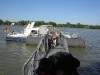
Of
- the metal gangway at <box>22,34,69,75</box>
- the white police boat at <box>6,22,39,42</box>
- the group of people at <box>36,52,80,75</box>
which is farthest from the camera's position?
the white police boat at <box>6,22,39,42</box>

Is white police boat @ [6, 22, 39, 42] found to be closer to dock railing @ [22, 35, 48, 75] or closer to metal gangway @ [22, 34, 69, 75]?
metal gangway @ [22, 34, 69, 75]

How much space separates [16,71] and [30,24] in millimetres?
17857

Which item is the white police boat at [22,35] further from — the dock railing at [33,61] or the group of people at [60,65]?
the group of people at [60,65]

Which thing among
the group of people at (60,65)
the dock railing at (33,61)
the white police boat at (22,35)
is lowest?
the white police boat at (22,35)

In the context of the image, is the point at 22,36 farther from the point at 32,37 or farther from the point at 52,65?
the point at 52,65

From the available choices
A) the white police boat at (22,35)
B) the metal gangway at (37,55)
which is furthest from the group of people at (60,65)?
the white police boat at (22,35)

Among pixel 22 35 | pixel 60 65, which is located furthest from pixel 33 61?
pixel 22 35

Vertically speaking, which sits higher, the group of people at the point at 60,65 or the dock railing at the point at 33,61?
the group of people at the point at 60,65

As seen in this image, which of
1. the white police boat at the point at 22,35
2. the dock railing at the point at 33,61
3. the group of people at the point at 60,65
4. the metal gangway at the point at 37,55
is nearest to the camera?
the group of people at the point at 60,65

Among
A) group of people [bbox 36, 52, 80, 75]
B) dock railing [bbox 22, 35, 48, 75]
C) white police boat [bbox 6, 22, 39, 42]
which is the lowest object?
white police boat [bbox 6, 22, 39, 42]

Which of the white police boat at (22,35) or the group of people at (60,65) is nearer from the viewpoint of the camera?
the group of people at (60,65)

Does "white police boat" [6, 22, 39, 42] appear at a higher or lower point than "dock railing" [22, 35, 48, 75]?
lower

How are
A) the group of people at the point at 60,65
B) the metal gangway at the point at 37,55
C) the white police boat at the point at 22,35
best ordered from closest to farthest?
1. the group of people at the point at 60,65
2. the metal gangway at the point at 37,55
3. the white police boat at the point at 22,35

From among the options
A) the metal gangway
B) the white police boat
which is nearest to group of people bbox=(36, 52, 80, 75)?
the metal gangway
